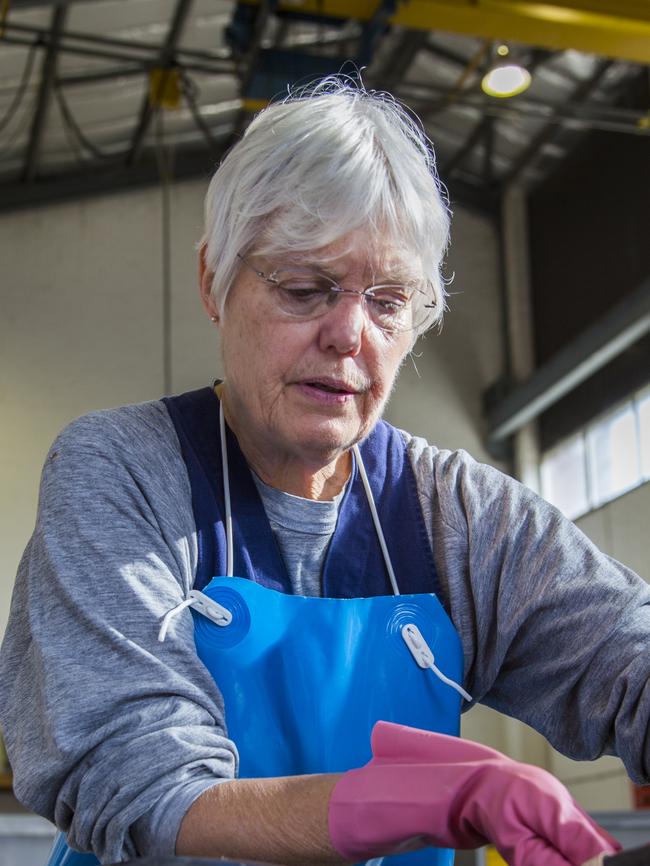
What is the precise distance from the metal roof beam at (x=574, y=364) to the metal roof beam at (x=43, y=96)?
433 centimetres

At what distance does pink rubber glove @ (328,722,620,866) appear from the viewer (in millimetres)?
888

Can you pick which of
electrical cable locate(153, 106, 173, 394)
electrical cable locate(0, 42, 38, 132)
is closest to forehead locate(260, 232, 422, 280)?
electrical cable locate(0, 42, 38, 132)

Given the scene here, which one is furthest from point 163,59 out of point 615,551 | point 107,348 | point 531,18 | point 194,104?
point 615,551

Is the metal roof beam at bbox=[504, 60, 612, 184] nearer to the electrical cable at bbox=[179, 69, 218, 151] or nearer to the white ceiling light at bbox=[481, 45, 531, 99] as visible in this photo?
the white ceiling light at bbox=[481, 45, 531, 99]

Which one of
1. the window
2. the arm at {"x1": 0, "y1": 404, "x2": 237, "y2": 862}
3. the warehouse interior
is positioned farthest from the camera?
→ the window

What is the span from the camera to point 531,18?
551 centimetres

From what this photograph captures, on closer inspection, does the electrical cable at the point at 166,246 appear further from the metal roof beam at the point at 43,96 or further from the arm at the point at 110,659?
the arm at the point at 110,659

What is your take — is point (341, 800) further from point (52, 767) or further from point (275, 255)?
point (275, 255)

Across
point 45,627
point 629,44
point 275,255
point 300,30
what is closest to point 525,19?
point 629,44

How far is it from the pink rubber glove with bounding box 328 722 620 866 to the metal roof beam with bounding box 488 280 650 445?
762 centimetres

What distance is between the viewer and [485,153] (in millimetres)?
10844

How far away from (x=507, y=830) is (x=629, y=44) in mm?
5477

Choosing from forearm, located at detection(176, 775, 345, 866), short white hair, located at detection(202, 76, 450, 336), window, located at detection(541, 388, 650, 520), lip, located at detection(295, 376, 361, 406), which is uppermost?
window, located at detection(541, 388, 650, 520)

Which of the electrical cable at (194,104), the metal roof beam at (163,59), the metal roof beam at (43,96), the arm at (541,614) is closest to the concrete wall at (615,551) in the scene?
the electrical cable at (194,104)
